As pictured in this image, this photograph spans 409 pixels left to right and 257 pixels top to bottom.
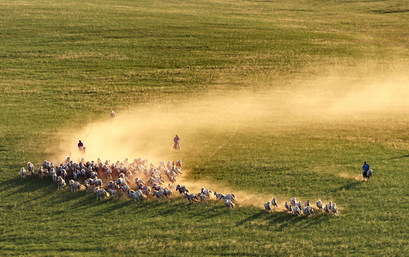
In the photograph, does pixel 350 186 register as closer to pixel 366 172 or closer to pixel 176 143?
pixel 366 172

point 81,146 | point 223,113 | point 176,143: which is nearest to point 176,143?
point 176,143

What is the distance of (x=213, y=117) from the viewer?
225 ft

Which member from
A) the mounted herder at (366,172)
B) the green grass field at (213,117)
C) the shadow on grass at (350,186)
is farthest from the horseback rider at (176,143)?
the mounted herder at (366,172)

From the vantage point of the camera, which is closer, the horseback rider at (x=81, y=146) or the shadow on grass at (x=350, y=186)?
the shadow on grass at (x=350, y=186)

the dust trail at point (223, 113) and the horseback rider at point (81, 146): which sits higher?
the dust trail at point (223, 113)

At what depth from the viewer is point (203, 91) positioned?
77.2 m

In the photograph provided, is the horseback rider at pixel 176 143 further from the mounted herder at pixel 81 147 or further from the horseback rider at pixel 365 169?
the horseback rider at pixel 365 169

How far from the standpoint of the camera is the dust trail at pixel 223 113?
5972 centimetres

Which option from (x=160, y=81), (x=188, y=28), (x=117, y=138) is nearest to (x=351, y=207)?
(x=117, y=138)

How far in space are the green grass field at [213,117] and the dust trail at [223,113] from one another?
313mm

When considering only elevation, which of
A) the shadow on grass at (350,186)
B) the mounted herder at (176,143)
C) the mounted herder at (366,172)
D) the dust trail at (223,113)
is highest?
the dust trail at (223,113)

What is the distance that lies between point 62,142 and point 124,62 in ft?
93.2

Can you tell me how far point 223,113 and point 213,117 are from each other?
193 centimetres

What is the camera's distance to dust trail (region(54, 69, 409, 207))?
5972cm
